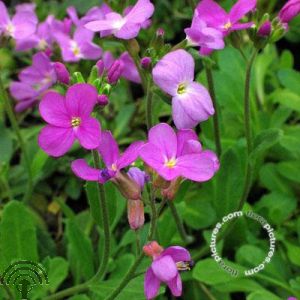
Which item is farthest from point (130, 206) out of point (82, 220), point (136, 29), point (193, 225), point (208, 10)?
point (82, 220)

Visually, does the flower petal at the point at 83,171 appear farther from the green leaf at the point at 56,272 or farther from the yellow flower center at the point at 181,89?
the green leaf at the point at 56,272

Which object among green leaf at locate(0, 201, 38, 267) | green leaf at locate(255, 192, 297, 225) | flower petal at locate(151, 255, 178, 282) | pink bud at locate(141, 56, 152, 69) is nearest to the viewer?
flower petal at locate(151, 255, 178, 282)

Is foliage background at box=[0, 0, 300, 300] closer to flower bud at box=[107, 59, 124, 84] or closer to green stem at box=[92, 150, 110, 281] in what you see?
green stem at box=[92, 150, 110, 281]

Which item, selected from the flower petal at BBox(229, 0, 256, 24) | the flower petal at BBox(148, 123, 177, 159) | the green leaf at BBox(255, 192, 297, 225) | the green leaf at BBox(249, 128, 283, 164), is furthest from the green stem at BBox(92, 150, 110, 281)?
the green leaf at BBox(255, 192, 297, 225)

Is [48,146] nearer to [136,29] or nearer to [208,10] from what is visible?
[136,29]

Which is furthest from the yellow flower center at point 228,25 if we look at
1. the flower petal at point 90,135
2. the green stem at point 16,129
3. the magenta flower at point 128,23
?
the green stem at point 16,129
